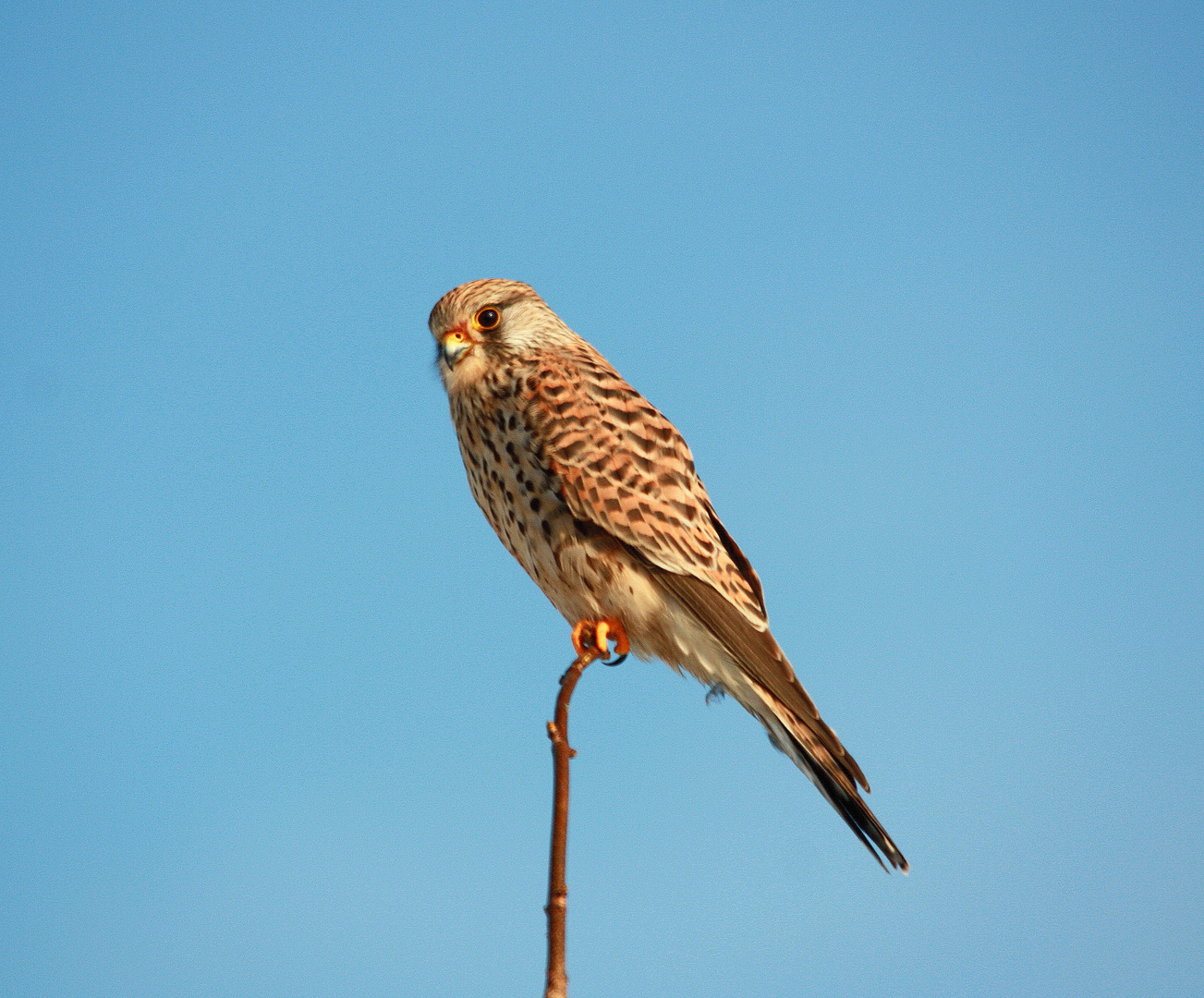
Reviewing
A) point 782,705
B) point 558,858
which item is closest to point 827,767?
point 782,705

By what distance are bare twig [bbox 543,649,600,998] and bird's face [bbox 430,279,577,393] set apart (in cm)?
139

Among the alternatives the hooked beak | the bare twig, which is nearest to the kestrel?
the hooked beak

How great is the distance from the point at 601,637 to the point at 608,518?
34 centimetres

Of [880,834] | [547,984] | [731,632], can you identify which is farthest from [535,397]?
[547,984]

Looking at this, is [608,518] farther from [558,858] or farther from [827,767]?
[558,858]

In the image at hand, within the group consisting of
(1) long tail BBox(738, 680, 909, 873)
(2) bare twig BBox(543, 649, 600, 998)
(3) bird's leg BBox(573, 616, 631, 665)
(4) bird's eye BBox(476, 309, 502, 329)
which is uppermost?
(4) bird's eye BBox(476, 309, 502, 329)

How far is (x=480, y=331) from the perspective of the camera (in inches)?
127

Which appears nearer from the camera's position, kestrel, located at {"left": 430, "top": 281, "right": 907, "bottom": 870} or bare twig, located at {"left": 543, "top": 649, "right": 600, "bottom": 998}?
bare twig, located at {"left": 543, "top": 649, "right": 600, "bottom": 998}

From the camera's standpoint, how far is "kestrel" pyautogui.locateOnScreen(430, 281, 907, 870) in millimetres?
2932

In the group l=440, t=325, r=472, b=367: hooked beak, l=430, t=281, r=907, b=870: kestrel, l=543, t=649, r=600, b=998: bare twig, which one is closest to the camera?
l=543, t=649, r=600, b=998: bare twig

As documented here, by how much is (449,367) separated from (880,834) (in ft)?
6.01

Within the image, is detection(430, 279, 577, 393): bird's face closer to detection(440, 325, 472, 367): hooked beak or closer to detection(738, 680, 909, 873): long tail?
detection(440, 325, 472, 367): hooked beak

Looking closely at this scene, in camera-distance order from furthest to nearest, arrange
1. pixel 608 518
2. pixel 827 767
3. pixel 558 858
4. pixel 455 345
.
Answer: pixel 455 345
pixel 608 518
pixel 827 767
pixel 558 858

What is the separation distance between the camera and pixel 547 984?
5.21 ft
